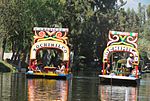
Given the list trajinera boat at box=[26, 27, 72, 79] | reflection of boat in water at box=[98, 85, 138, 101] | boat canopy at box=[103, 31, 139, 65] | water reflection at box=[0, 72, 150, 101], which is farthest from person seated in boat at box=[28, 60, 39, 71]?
reflection of boat in water at box=[98, 85, 138, 101]

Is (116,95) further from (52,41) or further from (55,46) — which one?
(52,41)

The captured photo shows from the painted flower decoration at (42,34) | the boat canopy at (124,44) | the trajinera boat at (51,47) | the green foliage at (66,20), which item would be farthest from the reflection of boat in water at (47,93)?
the green foliage at (66,20)

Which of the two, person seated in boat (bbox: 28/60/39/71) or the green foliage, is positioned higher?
the green foliage

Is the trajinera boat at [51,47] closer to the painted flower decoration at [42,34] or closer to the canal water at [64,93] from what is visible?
the painted flower decoration at [42,34]

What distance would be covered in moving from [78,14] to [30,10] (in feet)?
57.3

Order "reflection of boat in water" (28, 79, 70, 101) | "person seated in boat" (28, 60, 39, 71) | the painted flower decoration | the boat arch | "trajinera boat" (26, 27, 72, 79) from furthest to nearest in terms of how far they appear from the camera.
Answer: "person seated in boat" (28, 60, 39, 71) → the painted flower decoration → the boat arch → "trajinera boat" (26, 27, 72, 79) → "reflection of boat in water" (28, 79, 70, 101)

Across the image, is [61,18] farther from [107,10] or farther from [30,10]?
[107,10]

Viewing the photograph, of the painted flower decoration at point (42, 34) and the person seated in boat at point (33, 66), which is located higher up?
the painted flower decoration at point (42, 34)

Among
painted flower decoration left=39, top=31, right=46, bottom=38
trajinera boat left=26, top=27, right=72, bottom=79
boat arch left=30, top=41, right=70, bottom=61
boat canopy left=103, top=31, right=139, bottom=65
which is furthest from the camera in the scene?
painted flower decoration left=39, top=31, right=46, bottom=38

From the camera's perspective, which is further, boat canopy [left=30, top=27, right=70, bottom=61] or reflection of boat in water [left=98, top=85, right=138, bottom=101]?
boat canopy [left=30, top=27, right=70, bottom=61]

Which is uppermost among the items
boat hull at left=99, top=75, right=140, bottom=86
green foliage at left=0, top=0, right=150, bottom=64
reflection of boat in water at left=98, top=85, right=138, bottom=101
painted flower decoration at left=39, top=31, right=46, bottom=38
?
green foliage at left=0, top=0, right=150, bottom=64

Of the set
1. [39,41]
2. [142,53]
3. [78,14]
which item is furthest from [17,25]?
[142,53]

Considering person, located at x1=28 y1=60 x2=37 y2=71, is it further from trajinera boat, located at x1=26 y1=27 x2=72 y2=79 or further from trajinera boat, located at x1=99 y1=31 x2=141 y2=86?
trajinera boat, located at x1=99 y1=31 x2=141 y2=86

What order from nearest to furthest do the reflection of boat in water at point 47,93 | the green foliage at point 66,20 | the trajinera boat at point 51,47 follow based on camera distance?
the reflection of boat in water at point 47,93
the trajinera boat at point 51,47
the green foliage at point 66,20
